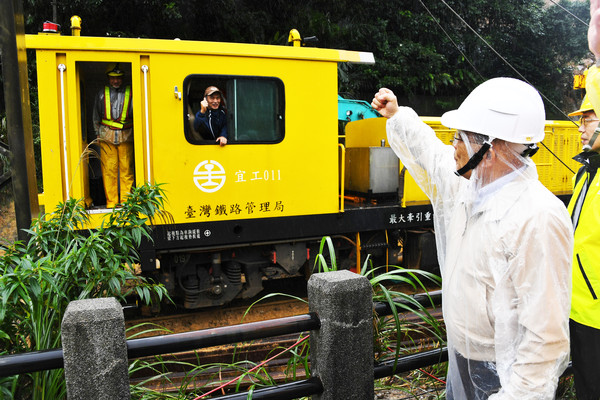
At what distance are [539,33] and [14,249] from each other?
69.2ft

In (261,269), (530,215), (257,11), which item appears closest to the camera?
(530,215)

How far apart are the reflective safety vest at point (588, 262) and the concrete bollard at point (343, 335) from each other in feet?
3.17

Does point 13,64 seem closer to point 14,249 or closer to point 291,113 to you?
point 14,249

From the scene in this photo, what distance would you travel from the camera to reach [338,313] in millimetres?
2652

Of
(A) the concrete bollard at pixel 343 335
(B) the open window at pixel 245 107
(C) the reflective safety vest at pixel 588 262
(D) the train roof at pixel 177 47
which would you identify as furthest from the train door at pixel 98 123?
(C) the reflective safety vest at pixel 588 262

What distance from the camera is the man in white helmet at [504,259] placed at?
1713 millimetres

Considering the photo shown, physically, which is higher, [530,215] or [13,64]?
[13,64]

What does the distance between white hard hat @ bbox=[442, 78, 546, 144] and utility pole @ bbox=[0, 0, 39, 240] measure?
3.64 metres

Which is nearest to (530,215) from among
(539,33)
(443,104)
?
(443,104)

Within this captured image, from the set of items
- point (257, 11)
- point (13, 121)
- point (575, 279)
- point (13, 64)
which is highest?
point (257, 11)

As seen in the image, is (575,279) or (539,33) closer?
(575,279)

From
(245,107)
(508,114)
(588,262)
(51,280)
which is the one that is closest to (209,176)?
(245,107)

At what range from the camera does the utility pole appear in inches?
162

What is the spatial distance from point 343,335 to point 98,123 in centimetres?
438
